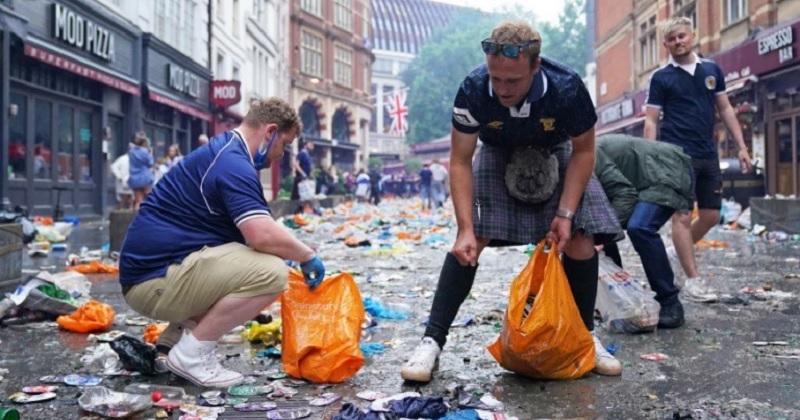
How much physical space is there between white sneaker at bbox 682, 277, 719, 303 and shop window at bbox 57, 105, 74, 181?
12820 mm

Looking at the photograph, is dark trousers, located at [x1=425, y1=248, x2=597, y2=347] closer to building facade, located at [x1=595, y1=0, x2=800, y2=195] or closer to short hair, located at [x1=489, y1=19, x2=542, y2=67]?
short hair, located at [x1=489, y1=19, x2=542, y2=67]

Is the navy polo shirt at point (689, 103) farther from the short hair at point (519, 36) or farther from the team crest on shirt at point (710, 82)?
the short hair at point (519, 36)

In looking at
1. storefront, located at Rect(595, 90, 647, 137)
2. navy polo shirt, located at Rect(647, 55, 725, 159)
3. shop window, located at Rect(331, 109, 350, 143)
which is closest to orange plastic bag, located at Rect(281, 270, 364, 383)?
navy polo shirt, located at Rect(647, 55, 725, 159)

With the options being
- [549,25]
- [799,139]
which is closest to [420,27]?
[549,25]

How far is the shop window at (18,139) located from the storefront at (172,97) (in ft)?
17.4

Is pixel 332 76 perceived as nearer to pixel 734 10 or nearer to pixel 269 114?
pixel 734 10

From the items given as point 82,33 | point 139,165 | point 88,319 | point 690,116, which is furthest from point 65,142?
point 690,116

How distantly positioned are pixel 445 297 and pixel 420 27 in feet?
344

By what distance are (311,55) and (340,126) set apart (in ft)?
25.8

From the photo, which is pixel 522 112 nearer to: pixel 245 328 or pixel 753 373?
pixel 753 373

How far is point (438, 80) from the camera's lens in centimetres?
8088

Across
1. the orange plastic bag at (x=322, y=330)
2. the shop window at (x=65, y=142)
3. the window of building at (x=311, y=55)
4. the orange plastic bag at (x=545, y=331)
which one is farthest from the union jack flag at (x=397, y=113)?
the orange plastic bag at (x=545, y=331)

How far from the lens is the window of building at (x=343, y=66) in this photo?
175 feet

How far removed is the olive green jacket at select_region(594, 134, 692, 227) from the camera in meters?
4.32
